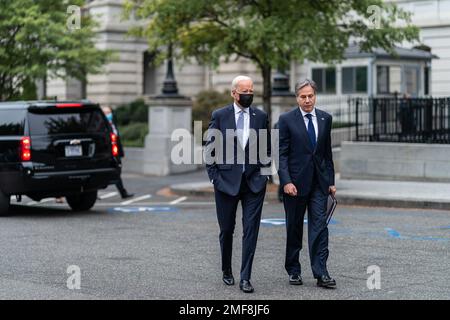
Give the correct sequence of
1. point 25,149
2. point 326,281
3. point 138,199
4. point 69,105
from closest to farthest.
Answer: point 326,281 < point 25,149 < point 69,105 < point 138,199

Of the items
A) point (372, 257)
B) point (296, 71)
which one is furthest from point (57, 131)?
point (296, 71)

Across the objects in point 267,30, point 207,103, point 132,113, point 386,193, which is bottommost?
point 386,193

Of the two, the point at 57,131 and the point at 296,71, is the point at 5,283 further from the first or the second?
the point at 296,71

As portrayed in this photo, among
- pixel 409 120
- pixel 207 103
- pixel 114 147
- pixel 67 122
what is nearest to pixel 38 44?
pixel 207 103

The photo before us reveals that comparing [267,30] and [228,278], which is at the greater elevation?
[267,30]

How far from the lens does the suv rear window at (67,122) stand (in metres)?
16.5

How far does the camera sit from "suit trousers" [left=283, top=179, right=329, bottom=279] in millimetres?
9688

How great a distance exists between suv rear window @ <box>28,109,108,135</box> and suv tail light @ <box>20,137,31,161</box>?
0.16 metres

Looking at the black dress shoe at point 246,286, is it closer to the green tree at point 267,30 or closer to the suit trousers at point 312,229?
the suit trousers at point 312,229

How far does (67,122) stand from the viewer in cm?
1680

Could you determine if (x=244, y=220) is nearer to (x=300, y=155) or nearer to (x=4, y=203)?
(x=300, y=155)

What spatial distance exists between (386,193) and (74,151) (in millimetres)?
6214

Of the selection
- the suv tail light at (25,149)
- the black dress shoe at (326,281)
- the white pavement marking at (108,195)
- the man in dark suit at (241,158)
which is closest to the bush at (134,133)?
the white pavement marking at (108,195)
